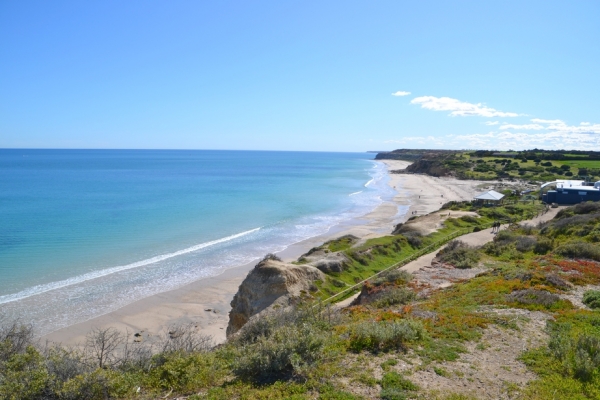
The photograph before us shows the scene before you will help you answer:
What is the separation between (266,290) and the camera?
58.4 feet

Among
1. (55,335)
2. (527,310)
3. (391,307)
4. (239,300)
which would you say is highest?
(527,310)

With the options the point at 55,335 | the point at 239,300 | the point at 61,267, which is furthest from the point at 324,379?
the point at 61,267

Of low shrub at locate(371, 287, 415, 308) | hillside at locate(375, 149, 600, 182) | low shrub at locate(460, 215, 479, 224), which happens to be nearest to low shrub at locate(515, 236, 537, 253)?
low shrub at locate(371, 287, 415, 308)

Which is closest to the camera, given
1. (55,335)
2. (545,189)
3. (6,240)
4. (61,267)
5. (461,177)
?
(55,335)

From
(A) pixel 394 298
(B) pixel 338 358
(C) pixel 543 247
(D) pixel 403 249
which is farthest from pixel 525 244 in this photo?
(B) pixel 338 358

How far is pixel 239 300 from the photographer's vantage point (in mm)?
18766

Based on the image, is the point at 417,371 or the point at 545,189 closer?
the point at 417,371

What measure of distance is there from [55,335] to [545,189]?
59037mm

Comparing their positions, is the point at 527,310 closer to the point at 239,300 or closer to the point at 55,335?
the point at 239,300

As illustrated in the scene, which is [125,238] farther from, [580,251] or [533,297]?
[580,251]

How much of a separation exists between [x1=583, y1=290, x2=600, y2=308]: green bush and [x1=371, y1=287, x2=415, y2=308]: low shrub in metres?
5.64

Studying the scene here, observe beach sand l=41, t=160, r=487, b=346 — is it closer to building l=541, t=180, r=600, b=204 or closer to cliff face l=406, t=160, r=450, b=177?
building l=541, t=180, r=600, b=204

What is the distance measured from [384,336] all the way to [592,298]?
7.97m

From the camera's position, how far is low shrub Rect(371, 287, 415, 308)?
580 inches
